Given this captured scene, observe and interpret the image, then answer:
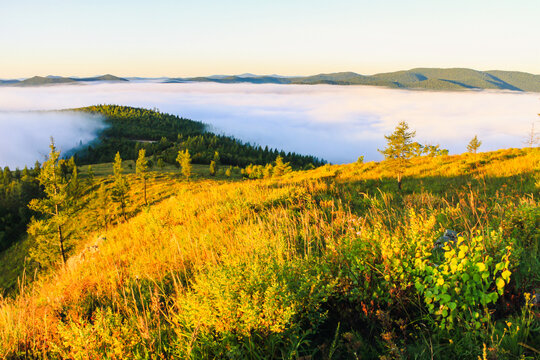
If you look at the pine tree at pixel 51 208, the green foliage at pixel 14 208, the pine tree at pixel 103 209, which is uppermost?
the pine tree at pixel 51 208

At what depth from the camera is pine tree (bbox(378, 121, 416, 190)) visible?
12.8 m

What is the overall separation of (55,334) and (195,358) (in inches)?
81.3

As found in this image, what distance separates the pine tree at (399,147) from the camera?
12.8 metres

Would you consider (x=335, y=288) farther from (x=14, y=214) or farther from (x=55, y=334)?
(x=14, y=214)

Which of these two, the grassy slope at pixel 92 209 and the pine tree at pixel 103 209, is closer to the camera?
the grassy slope at pixel 92 209

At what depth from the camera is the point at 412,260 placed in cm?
316

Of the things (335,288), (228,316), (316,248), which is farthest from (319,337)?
(316,248)

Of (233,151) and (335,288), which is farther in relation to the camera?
(233,151)

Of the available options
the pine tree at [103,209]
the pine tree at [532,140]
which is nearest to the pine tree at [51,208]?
the pine tree at [103,209]

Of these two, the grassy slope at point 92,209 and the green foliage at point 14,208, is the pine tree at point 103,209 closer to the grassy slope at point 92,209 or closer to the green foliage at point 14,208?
the grassy slope at point 92,209

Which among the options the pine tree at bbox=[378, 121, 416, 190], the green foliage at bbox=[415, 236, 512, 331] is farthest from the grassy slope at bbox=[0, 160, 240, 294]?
the green foliage at bbox=[415, 236, 512, 331]

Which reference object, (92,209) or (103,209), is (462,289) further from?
(92,209)

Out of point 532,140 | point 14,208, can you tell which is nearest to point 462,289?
point 532,140

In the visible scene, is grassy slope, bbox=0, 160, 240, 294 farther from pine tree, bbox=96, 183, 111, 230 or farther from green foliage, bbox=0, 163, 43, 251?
green foliage, bbox=0, 163, 43, 251
